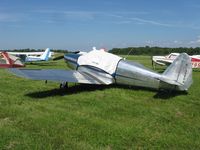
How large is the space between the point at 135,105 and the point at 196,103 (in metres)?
1.74

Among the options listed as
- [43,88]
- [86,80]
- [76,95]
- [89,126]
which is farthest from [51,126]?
[43,88]

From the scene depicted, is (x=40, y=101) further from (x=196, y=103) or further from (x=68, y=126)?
(x=196, y=103)

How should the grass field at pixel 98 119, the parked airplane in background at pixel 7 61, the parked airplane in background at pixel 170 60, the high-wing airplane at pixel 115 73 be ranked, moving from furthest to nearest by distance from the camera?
the parked airplane in background at pixel 170 60
the parked airplane in background at pixel 7 61
the high-wing airplane at pixel 115 73
the grass field at pixel 98 119

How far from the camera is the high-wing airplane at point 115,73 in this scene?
8359mm

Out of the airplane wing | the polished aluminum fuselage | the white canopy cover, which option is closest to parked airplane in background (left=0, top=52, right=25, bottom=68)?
the white canopy cover

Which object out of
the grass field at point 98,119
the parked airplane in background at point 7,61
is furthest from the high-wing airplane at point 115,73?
the parked airplane in background at point 7,61

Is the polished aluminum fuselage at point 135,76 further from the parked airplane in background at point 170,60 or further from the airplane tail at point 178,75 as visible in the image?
the parked airplane in background at point 170,60

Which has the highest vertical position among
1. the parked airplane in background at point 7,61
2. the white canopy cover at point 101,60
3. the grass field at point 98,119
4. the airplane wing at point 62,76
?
the white canopy cover at point 101,60

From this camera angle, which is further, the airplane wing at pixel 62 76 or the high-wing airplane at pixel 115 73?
the airplane wing at pixel 62 76

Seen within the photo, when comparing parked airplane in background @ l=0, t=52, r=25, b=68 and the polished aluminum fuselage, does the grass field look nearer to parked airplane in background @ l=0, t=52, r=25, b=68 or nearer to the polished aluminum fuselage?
the polished aluminum fuselage

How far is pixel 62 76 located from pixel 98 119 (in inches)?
138

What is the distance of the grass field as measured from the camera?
4.70m

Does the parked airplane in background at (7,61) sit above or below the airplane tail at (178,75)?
below

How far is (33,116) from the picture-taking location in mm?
Result: 6184
